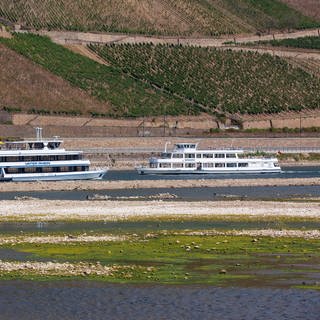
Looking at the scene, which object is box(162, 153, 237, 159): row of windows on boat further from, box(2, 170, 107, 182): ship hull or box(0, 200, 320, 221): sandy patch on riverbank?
box(0, 200, 320, 221): sandy patch on riverbank

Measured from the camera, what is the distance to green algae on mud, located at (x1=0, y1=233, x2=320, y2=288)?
42938mm

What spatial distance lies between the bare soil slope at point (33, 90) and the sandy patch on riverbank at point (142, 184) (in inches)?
2108

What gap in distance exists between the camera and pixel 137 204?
228 ft

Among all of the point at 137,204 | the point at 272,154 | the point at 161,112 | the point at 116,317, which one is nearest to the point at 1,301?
the point at 116,317

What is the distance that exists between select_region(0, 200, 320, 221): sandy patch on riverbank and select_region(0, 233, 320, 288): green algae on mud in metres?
9.51

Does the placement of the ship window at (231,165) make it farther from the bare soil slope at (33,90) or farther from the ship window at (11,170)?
the bare soil slope at (33,90)

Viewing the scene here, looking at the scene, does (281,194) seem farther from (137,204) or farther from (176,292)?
(176,292)

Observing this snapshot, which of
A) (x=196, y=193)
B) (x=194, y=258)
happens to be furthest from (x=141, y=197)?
(x=194, y=258)

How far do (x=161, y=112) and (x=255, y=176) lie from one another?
49.7 metres

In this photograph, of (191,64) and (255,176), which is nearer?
(255,176)

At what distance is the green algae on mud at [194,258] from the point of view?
42938 mm

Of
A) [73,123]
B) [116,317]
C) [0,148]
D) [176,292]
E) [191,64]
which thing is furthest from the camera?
[191,64]

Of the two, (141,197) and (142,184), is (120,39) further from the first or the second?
(141,197)

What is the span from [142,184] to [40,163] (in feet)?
26.7
